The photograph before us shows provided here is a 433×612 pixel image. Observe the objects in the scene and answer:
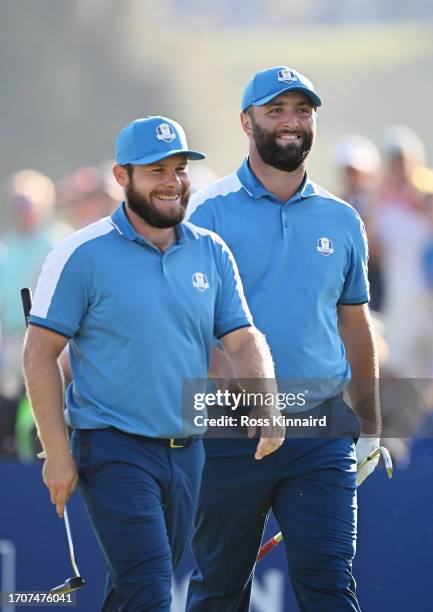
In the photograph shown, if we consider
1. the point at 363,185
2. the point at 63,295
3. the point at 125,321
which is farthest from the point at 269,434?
the point at 363,185

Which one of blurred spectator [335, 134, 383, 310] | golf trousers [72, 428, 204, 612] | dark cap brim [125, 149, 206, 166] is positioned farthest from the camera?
blurred spectator [335, 134, 383, 310]

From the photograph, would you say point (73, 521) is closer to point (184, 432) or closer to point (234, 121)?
point (184, 432)

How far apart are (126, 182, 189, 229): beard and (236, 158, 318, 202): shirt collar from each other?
488mm

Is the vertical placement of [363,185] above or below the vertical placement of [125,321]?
above

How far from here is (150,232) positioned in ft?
18.0

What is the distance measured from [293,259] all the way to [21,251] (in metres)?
4.51

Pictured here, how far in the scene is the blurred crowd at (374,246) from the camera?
8805mm

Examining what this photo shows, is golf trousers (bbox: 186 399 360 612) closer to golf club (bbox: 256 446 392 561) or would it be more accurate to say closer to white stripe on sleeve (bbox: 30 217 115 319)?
golf club (bbox: 256 446 392 561)

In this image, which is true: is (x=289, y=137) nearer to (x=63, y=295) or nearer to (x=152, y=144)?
(x=152, y=144)

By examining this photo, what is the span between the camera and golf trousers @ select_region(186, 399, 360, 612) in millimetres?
5625

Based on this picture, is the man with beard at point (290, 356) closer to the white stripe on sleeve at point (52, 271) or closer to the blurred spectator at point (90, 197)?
the white stripe on sleeve at point (52, 271)

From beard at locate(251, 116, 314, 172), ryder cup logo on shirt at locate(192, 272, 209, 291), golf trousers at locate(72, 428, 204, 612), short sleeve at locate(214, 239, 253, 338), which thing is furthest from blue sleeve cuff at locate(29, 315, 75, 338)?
beard at locate(251, 116, 314, 172)

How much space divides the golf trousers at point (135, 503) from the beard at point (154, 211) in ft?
2.49

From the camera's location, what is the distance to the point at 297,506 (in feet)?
18.8
